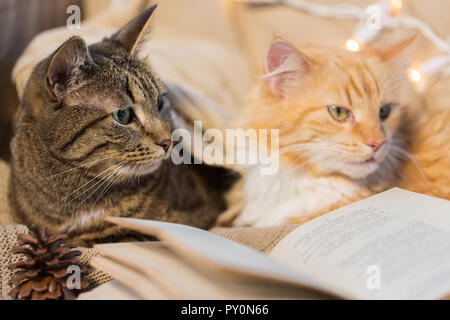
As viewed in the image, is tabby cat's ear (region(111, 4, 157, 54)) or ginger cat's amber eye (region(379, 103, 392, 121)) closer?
tabby cat's ear (region(111, 4, 157, 54))

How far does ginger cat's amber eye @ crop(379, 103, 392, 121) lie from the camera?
46.2 inches

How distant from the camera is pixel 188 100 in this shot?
1.28m

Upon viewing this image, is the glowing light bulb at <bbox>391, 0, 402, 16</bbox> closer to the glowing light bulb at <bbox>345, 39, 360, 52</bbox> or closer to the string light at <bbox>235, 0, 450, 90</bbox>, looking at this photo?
the string light at <bbox>235, 0, 450, 90</bbox>

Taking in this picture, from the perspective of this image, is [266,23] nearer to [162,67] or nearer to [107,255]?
[162,67]

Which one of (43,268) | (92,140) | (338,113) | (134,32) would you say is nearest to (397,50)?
(338,113)

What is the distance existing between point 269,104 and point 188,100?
277 mm

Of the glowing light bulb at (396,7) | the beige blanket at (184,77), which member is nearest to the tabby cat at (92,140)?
the beige blanket at (184,77)

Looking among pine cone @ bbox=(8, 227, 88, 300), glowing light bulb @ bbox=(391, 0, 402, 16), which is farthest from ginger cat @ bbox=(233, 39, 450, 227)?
pine cone @ bbox=(8, 227, 88, 300)

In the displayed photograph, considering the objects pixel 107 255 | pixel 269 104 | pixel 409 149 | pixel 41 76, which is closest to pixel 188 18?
pixel 269 104

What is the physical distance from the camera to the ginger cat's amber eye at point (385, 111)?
1173 mm

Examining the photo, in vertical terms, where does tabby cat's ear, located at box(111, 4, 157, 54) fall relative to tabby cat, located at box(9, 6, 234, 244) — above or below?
above

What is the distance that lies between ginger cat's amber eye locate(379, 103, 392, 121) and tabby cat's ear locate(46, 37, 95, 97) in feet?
2.77

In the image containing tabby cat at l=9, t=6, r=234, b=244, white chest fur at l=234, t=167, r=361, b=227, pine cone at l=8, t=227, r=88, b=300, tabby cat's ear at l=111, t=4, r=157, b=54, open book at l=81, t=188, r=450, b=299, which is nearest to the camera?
open book at l=81, t=188, r=450, b=299

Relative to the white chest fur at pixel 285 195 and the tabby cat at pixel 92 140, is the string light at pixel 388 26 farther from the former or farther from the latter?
the tabby cat at pixel 92 140
